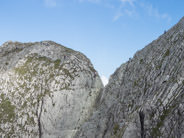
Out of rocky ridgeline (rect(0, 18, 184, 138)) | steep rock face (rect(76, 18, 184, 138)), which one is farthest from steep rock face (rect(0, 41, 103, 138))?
steep rock face (rect(76, 18, 184, 138))

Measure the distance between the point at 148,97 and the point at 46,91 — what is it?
28546mm

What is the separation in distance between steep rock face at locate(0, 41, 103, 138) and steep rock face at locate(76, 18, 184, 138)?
579 cm

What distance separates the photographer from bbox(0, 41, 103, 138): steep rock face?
42000 mm

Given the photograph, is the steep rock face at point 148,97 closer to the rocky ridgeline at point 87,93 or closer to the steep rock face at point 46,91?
the rocky ridgeline at point 87,93

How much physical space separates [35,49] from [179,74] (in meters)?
44.5

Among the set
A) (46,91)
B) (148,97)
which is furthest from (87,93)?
(148,97)

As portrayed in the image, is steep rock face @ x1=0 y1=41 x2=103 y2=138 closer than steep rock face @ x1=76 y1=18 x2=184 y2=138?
No

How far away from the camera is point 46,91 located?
47062 millimetres

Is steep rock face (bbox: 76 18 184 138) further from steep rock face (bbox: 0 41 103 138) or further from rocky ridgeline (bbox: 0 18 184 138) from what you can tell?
steep rock face (bbox: 0 41 103 138)

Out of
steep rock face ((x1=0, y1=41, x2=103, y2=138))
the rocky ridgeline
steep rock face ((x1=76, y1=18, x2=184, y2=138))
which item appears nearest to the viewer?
steep rock face ((x1=76, y1=18, x2=184, y2=138))

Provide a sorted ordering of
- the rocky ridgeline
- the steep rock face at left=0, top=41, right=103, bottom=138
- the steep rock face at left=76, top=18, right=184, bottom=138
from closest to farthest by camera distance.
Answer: the steep rock face at left=76, top=18, right=184, bottom=138 → the rocky ridgeline → the steep rock face at left=0, top=41, right=103, bottom=138

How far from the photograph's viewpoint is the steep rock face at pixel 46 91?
138ft

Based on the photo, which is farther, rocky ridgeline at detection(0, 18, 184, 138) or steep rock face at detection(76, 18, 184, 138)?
rocky ridgeline at detection(0, 18, 184, 138)

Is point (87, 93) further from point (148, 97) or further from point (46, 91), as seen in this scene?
point (148, 97)
